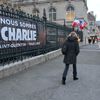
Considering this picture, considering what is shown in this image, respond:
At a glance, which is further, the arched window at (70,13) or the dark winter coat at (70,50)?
the arched window at (70,13)

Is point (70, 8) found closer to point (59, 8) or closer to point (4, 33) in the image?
point (59, 8)

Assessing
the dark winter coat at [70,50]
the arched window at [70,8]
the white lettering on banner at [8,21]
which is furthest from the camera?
the arched window at [70,8]

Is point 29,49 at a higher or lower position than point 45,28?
lower

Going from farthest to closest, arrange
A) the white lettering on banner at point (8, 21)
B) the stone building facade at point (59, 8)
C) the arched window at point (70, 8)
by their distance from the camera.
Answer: the arched window at point (70, 8) → the stone building facade at point (59, 8) → the white lettering on banner at point (8, 21)

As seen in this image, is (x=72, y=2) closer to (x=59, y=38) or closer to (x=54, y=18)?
(x=54, y=18)

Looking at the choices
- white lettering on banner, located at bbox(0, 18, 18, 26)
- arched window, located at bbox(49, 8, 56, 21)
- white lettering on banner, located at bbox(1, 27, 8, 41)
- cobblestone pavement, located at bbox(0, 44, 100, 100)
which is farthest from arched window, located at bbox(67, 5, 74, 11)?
white lettering on banner, located at bbox(1, 27, 8, 41)

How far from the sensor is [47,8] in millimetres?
58281

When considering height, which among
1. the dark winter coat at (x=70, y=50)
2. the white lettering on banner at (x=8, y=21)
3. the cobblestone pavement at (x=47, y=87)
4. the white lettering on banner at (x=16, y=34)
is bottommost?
the cobblestone pavement at (x=47, y=87)

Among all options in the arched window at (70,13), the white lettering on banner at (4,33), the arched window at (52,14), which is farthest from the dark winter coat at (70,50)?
the arched window at (52,14)

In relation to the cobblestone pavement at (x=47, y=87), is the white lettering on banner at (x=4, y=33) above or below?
above

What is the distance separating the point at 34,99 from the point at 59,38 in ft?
45.6

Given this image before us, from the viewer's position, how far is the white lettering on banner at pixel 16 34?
10492 millimetres

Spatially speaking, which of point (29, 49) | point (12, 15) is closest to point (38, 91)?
point (12, 15)

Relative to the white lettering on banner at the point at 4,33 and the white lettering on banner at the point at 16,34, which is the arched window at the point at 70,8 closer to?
the white lettering on banner at the point at 16,34
